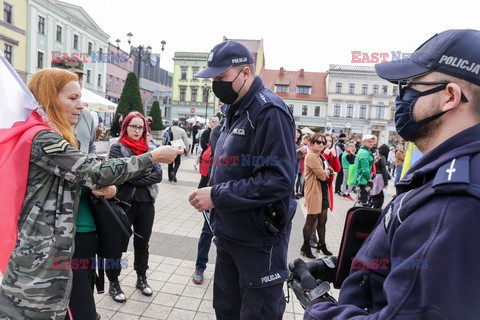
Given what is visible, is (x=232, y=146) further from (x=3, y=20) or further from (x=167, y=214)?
(x=3, y=20)

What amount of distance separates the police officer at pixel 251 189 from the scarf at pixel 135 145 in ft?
5.33

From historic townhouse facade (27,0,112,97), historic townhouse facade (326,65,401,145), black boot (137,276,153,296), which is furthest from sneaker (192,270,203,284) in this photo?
historic townhouse facade (326,65,401,145)

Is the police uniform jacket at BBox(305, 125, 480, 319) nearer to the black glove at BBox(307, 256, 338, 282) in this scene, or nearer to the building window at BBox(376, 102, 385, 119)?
the black glove at BBox(307, 256, 338, 282)

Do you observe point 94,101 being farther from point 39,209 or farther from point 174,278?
point 39,209

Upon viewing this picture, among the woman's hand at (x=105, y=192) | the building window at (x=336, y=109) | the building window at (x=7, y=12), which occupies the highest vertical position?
the building window at (x=7, y=12)

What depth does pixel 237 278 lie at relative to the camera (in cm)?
240

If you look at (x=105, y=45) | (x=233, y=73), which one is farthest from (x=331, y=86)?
(x=233, y=73)

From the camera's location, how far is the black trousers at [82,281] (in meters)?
2.12

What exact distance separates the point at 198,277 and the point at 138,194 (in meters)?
1.31

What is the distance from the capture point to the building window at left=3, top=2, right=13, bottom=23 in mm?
26406

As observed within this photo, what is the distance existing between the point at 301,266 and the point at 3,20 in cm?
3342

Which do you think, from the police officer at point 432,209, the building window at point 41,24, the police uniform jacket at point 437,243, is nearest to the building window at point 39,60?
the building window at point 41,24

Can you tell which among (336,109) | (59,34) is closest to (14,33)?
(59,34)

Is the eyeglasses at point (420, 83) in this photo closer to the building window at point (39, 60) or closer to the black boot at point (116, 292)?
the black boot at point (116, 292)
